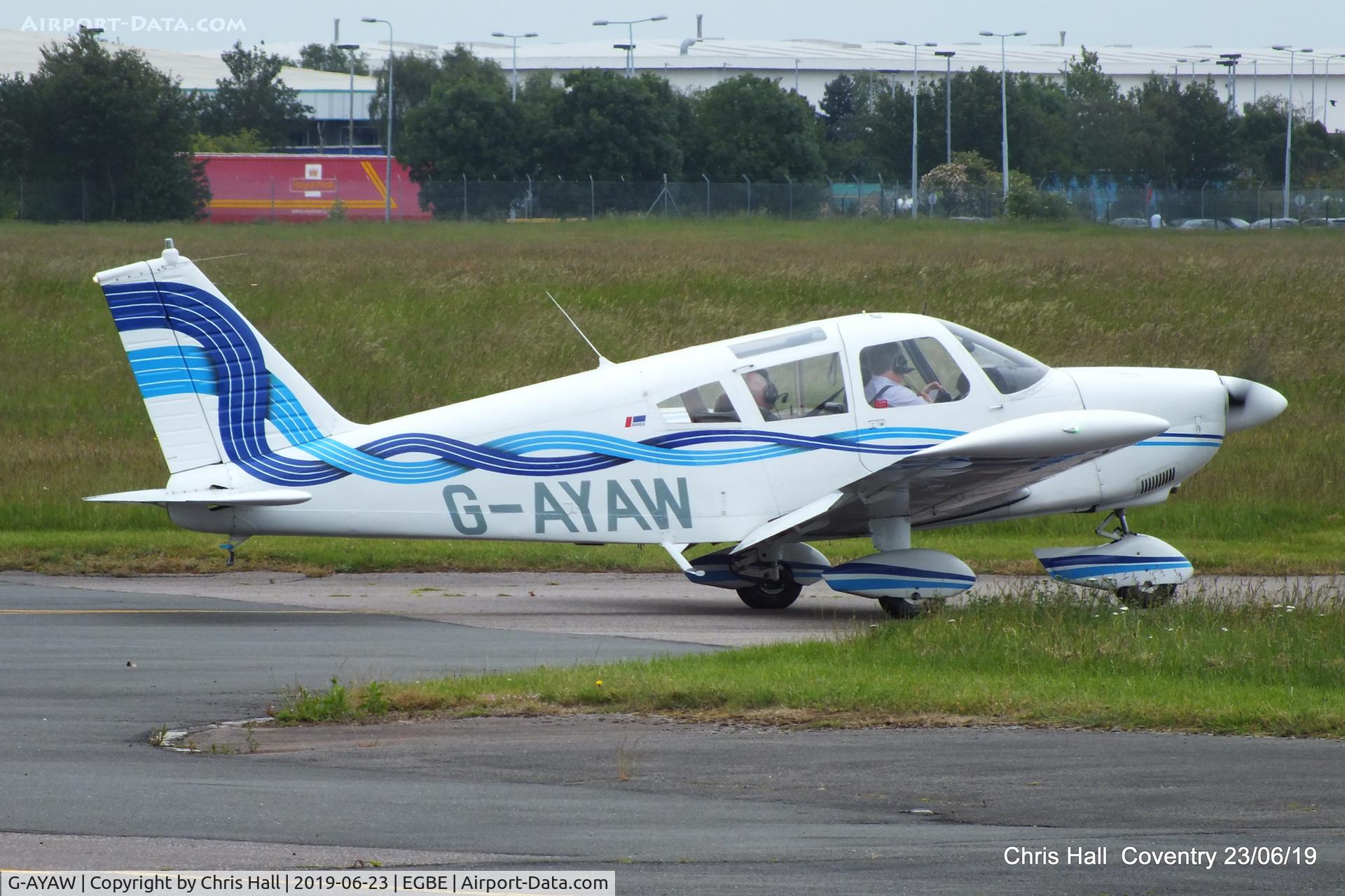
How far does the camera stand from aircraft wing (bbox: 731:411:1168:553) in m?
11.2

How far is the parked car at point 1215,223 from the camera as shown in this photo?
60.8m

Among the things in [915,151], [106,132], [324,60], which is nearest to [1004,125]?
[915,151]

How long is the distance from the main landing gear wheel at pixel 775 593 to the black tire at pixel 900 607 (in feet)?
3.57

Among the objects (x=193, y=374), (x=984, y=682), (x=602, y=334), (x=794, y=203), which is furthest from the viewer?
(x=794, y=203)

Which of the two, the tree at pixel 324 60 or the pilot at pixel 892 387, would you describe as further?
the tree at pixel 324 60

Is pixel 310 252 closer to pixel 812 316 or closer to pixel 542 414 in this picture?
pixel 812 316

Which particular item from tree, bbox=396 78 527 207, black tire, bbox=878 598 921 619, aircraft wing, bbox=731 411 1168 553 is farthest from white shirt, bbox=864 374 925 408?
tree, bbox=396 78 527 207

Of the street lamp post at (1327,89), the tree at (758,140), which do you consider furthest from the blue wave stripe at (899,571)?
the street lamp post at (1327,89)

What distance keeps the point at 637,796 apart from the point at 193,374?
698 cm

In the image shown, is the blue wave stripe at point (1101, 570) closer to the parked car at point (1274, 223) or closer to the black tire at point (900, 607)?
the black tire at point (900, 607)

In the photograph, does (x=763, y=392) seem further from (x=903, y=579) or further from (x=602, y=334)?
(x=602, y=334)

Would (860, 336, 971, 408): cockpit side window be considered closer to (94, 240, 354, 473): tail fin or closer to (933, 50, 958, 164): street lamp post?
→ (94, 240, 354, 473): tail fin

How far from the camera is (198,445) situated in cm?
1224

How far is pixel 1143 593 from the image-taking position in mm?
12344
